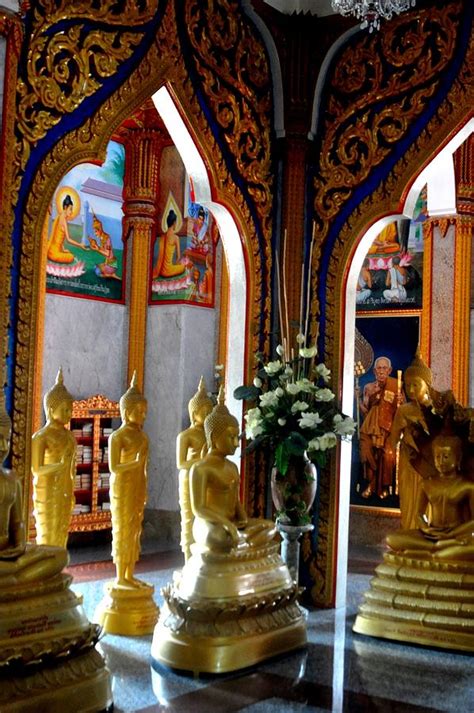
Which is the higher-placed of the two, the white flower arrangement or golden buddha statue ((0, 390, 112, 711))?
the white flower arrangement

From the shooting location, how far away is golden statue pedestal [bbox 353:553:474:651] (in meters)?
5.94

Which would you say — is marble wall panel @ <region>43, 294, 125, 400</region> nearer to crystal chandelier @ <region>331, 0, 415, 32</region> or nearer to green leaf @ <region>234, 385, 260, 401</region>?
green leaf @ <region>234, 385, 260, 401</region>

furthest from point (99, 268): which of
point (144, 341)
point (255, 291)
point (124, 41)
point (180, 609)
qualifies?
point (180, 609)

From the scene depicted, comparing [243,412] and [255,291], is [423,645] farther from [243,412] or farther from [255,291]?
[255,291]

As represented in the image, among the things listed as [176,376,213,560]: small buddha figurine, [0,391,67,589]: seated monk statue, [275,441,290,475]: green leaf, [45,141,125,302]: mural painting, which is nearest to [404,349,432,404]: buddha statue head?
[275,441,290,475]: green leaf

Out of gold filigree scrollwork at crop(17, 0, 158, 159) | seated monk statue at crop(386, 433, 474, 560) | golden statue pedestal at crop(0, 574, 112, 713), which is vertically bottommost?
golden statue pedestal at crop(0, 574, 112, 713)

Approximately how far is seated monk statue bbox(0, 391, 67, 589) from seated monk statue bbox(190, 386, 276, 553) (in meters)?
1.11

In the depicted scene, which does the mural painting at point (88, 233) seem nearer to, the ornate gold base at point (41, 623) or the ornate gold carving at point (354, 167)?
the ornate gold carving at point (354, 167)

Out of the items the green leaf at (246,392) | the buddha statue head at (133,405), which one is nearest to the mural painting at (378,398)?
the green leaf at (246,392)

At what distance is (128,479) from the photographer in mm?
6309

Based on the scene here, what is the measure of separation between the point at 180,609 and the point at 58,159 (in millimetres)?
2872

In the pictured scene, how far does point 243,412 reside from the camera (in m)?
7.40

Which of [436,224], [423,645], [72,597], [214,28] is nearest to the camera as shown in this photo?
[72,597]

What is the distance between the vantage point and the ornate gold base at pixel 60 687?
414 centimetres
